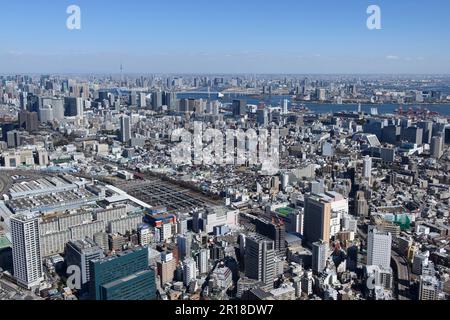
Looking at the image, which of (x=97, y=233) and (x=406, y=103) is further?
(x=406, y=103)

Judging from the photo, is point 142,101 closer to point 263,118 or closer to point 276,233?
point 263,118

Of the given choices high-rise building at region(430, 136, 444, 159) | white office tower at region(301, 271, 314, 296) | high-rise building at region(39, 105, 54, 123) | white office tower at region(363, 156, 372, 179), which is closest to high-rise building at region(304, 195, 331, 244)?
white office tower at region(301, 271, 314, 296)

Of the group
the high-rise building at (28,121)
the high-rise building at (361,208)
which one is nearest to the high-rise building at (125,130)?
the high-rise building at (28,121)

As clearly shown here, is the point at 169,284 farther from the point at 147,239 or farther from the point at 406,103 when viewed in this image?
the point at 406,103

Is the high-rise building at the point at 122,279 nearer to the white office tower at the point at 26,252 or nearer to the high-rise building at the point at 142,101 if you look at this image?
the white office tower at the point at 26,252

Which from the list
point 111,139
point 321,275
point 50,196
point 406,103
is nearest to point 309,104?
point 406,103

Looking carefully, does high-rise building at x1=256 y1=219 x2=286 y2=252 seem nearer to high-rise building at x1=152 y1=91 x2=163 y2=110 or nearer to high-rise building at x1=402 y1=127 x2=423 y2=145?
high-rise building at x1=402 y1=127 x2=423 y2=145
